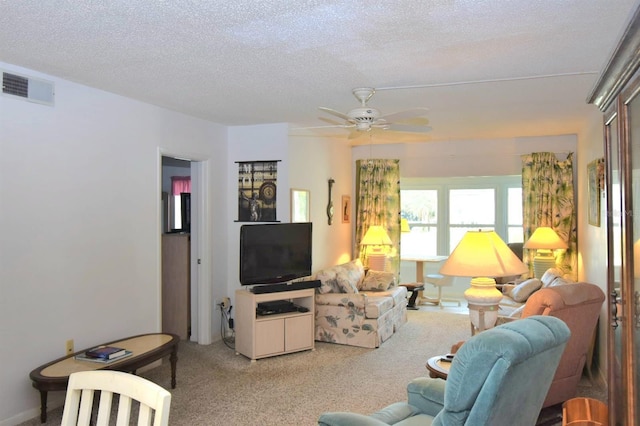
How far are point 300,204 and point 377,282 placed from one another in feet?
4.55

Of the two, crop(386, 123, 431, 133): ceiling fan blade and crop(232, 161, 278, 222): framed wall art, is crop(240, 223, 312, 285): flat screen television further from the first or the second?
crop(386, 123, 431, 133): ceiling fan blade

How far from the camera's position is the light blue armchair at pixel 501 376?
1.67 meters

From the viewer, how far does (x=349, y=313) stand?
5.26 metres

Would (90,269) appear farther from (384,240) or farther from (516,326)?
(384,240)

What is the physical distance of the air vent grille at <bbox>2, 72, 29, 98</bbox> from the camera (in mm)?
3246

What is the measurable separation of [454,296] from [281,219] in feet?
12.9

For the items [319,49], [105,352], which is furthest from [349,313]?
[319,49]

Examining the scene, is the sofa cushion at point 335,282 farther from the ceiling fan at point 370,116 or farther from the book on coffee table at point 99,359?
the book on coffee table at point 99,359

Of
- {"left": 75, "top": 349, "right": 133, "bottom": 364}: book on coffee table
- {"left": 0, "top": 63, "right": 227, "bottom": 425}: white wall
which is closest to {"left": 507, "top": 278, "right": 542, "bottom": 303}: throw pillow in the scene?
{"left": 0, "top": 63, "right": 227, "bottom": 425}: white wall

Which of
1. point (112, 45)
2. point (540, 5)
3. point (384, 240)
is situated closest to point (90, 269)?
point (112, 45)

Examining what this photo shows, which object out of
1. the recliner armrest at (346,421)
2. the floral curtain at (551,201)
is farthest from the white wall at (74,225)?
the floral curtain at (551,201)

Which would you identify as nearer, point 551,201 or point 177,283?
point 177,283

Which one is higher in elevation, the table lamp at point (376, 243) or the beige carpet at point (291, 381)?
the table lamp at point (376, 243)

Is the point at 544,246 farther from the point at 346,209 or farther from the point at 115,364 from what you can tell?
the point at 115,364
